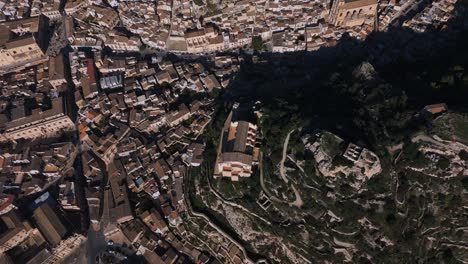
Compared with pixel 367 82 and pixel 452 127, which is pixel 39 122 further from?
pixel 452 127

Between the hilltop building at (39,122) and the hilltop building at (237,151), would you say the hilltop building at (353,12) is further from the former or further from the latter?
the hilltop building at (39,122)

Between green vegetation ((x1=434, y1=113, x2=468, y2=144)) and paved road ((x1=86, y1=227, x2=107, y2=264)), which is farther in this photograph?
paved road ((x1=86, y1=227, x2=107, y2=264))

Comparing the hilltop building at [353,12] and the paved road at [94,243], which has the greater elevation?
the hilltop building at [353,12]

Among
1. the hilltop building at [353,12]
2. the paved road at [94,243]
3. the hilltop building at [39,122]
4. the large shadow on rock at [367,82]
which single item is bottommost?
the paved road at [94,243]

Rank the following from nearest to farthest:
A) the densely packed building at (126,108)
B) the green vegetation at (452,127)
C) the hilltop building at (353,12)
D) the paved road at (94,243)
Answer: the green vegetation at (452,127)
the densely packed building at (126,108)
the paved road at (94,243)
the hilltop building at (353,12)

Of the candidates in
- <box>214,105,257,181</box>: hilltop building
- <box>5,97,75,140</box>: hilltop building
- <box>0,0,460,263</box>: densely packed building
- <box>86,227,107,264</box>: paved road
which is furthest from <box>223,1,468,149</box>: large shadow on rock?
<box>86,227,107,264</box>: paved road

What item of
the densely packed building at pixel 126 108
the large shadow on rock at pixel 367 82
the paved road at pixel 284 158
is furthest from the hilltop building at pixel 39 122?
the paved road at pixel 284 158

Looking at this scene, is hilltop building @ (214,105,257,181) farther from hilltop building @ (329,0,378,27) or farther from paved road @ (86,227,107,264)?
hilltop building @ (329,0,378,27)

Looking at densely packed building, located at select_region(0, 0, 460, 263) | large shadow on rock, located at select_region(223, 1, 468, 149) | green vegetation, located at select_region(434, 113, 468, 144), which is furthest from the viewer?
densely packed building, located at select_region(0, 0, 460, 263)

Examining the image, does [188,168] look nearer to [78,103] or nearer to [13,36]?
[78,103]

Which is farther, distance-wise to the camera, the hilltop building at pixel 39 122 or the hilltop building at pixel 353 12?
the hilltop building at pixel 353 12

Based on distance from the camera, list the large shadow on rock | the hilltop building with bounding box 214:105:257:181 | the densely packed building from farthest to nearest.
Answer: the densely packed building → the hilltop building with bounding box 214:105:257:181 → the large shadow on rock
